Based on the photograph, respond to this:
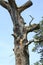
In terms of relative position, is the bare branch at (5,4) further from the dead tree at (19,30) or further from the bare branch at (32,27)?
the bare branch at (32,27)

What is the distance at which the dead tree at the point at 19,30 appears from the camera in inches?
467

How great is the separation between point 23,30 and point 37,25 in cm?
65

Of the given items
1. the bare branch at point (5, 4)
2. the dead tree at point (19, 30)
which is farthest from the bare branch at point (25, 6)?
the bare branch at point (5, 4)

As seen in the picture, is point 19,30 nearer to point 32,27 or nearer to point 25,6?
point 32,27

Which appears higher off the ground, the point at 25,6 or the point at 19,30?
the point at 25,6

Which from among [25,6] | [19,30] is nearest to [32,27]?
[19,30]

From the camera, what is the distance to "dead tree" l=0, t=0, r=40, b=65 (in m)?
11.9

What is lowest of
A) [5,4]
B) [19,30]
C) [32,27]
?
[19,30]

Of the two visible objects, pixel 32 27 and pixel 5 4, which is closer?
pixel 32 27

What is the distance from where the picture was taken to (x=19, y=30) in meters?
12.2

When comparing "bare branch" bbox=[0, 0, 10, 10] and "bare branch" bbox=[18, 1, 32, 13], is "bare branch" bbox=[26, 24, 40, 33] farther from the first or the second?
"bare branch" bbox=[0, 0, 10, 10]

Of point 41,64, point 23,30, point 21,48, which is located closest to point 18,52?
point 21,48

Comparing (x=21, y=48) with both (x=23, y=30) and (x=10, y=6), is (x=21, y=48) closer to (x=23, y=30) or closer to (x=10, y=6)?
(x=23, y=30)

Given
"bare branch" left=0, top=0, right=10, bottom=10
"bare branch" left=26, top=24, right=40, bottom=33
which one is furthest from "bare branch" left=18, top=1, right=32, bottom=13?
"bare branch" left=26, top=24, right=40, bottom=33
